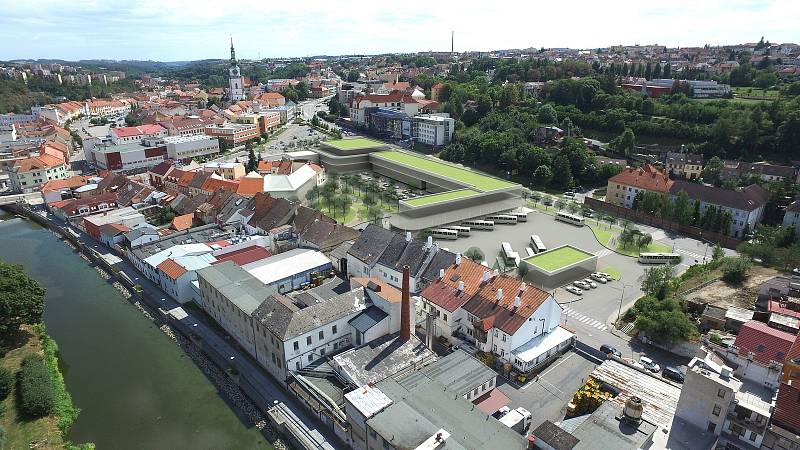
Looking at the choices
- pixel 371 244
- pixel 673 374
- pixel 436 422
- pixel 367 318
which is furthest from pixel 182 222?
pixel 673 374

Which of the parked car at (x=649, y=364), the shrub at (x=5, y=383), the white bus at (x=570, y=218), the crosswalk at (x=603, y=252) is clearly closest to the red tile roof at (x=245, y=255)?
the shrub at (x=5, y=383)

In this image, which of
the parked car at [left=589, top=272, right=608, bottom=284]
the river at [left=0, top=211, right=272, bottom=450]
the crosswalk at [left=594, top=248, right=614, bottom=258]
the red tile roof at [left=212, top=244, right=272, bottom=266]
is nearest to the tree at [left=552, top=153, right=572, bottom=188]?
the crosswalk at [left=594, top=248, right=614, bottom=258]

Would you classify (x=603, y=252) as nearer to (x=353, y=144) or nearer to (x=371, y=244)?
(x=371, y=244)

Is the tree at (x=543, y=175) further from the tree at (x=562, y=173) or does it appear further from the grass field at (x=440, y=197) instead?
the grass field at (x=440, y=197)

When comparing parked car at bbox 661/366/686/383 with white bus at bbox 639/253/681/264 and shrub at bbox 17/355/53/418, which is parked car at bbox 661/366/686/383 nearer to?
white bus at bbox 639/253/681/264

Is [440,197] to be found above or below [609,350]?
above
